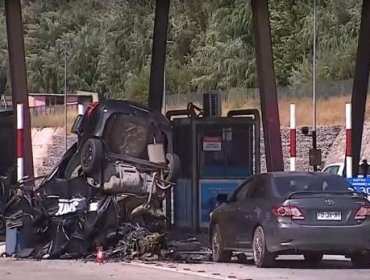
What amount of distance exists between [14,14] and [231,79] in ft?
170

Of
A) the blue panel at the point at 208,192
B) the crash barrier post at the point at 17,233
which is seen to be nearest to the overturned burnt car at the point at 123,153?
the crash barrier post at the point at 17,233

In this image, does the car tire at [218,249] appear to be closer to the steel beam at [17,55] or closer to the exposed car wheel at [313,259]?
the exposed car wheel at [313,259]

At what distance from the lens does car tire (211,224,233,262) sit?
1817cm

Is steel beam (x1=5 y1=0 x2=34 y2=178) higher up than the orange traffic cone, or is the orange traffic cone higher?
steel beam (x1=5 y1=0 x2=34 y2=178)

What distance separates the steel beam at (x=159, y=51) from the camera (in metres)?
27.8

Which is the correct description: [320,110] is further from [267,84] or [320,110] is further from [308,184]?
[308,184]

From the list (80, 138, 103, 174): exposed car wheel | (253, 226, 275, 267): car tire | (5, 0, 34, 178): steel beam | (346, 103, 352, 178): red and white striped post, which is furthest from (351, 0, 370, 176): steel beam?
(253, 226, 275, 267): car tire

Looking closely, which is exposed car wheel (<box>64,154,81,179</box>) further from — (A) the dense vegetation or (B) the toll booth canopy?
(A) the dense vegetation

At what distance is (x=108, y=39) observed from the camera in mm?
84875

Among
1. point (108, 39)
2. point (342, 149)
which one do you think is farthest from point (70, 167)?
point (108, 39)

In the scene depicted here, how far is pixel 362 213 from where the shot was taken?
16.4 m

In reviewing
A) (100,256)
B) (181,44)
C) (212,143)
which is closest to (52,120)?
(181,44)

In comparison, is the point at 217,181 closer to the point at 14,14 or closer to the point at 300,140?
the point at 14,14

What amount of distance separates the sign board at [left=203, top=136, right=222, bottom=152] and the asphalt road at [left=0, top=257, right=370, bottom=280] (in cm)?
585
